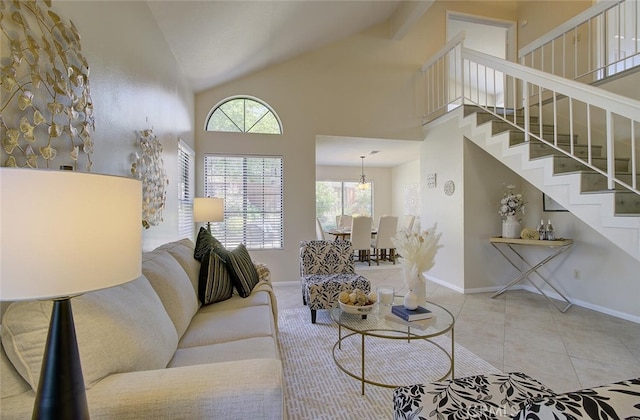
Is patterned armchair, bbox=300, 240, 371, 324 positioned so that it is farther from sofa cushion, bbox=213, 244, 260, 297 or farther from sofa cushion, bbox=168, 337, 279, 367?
sofa cushion, bbox=168, 337, 279, 367

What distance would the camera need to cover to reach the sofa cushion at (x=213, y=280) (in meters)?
2.30

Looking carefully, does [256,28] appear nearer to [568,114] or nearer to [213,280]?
[213,280]

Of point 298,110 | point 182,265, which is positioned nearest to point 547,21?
point 298,110

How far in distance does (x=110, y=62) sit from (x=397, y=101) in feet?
13.5

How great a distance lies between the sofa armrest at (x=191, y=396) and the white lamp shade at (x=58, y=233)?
43cm

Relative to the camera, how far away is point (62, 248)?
0.69 m

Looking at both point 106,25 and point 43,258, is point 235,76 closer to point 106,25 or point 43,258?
point 106,25

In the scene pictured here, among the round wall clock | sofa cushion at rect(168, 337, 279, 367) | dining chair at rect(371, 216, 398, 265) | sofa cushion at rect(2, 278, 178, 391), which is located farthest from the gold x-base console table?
sofa cushion at rect(2, 278, 178, 391)

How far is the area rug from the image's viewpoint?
1.79 metres

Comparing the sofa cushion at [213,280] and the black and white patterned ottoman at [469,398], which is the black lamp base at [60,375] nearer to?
the black and white patterned ottoman at [469,398]

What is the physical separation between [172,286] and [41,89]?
1.12 meters

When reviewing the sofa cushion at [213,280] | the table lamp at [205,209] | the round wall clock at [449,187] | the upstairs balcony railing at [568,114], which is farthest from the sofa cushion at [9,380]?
the round wall clock at [449,187]

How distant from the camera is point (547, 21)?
4805mm

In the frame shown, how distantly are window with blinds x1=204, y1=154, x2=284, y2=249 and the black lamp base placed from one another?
384 centimetres
